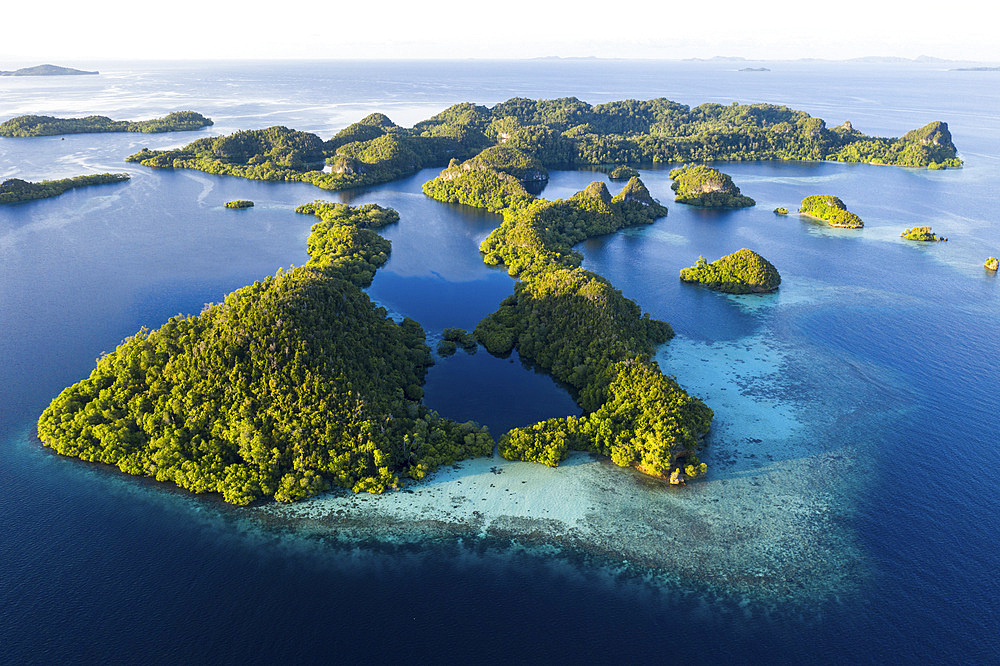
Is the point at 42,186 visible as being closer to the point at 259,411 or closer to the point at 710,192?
the point at 259,411

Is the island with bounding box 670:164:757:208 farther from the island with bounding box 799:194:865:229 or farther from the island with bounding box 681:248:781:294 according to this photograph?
the island with bounding box 681:248:781:294

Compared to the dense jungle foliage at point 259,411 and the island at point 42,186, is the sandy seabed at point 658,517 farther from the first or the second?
the island at point 42,186

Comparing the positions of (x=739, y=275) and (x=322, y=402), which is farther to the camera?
(x=739, y=275)

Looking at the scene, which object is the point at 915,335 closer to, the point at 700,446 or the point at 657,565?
the point at 700,446

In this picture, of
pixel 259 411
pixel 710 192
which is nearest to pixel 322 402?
pixel 259 411

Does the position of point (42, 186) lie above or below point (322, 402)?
above

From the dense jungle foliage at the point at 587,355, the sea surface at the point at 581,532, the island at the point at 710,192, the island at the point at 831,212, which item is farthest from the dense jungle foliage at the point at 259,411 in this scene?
the island at the point at 710,192

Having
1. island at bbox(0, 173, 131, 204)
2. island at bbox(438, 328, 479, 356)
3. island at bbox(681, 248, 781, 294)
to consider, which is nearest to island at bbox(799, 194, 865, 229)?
island at bbox(681, 248, 781, 294)

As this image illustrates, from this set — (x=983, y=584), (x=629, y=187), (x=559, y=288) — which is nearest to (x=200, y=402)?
(x=559, y=288)
